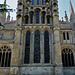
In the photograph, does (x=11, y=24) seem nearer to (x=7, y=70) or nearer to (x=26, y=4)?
(x=26, y=4)

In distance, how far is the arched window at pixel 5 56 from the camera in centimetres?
1777

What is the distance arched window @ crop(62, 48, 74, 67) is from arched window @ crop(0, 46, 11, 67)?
8.39 meters

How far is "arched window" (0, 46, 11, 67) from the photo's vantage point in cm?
1777

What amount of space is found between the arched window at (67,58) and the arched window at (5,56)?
8390 millimetres

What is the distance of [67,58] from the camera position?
738 inches

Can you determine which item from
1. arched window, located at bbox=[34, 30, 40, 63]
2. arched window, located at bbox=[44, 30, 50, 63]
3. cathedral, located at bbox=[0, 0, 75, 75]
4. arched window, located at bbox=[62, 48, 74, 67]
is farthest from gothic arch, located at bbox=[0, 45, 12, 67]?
arched window, located at bbox=[62, 48, 74, 67]

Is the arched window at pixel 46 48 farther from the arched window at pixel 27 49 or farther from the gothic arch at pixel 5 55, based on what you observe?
the gothic arch at pixel 5 55

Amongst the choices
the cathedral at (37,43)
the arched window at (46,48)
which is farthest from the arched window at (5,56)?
the arched window at (46,48)

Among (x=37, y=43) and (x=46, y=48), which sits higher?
(x=37, y=43)

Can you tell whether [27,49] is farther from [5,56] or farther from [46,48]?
[5,56]

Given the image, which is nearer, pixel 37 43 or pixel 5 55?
pixel 5 55

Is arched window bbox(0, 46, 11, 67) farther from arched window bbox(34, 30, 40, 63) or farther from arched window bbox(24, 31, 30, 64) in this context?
arched window bbox(34, 30, 40, 63)

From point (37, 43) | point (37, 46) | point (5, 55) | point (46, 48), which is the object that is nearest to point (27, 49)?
point (37, 46)

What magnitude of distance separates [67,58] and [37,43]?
518 centimetres
